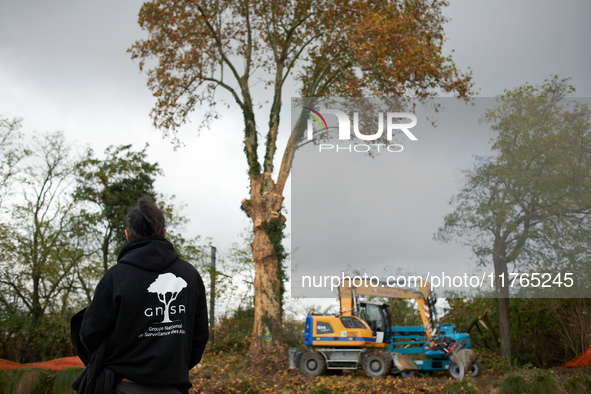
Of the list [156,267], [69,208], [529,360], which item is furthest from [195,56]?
[156,267]

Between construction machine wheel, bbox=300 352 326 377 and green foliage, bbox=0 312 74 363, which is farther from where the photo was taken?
green foliage, bbox=0 312 74 363

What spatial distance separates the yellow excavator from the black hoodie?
39.5ft

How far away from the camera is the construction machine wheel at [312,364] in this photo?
597 inches

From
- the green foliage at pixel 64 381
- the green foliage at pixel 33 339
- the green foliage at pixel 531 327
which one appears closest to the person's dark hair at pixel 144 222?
the green foliage at pixel 64 381

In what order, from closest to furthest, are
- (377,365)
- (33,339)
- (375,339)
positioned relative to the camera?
(377,365)
(375,339)
(33,339)

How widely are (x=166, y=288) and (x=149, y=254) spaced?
0.19 m

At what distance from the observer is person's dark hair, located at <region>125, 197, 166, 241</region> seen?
309 cm

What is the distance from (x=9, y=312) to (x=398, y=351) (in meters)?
13.1

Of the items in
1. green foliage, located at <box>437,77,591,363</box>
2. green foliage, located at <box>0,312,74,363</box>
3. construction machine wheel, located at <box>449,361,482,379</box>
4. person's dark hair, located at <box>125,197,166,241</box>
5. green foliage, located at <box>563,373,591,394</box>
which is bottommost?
construction machine wheel, located at <box>449,361,482,379</box>

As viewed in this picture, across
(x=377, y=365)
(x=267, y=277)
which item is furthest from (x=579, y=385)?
(x=267, y=277)

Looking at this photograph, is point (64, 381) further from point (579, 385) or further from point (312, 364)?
point (312, 364)

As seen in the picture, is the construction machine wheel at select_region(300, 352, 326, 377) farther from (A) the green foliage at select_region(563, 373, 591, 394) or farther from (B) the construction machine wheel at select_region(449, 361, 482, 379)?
(A) the green foliage at select_region(563, 373, 591, 394)

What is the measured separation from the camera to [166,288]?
2938mm

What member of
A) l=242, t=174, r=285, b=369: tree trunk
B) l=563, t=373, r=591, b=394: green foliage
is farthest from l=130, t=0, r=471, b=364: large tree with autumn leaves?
l=563, t=373, r=591, b=394: green foliage
